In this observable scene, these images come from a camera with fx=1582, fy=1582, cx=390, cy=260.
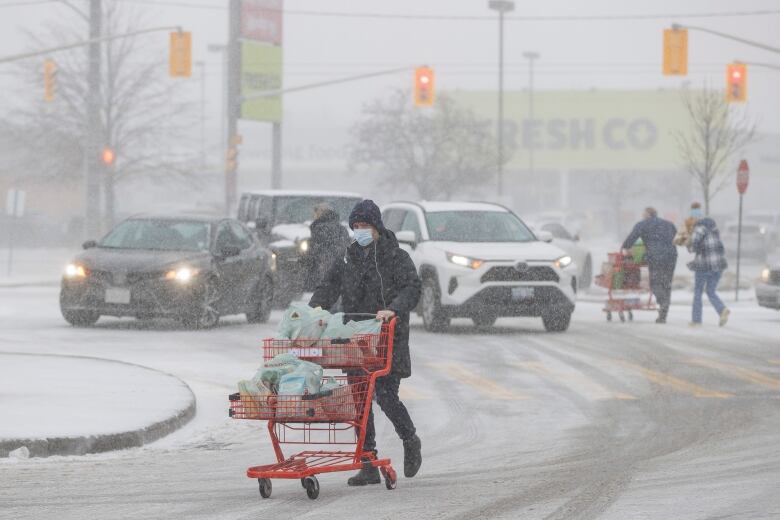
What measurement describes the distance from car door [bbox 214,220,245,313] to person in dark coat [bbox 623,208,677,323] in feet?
19.5

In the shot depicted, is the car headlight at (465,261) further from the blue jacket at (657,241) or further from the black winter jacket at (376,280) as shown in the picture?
the black winter jacket at (376,280)

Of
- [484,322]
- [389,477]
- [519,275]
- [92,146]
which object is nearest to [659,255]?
[484,322]

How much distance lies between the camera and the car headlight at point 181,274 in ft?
65.7

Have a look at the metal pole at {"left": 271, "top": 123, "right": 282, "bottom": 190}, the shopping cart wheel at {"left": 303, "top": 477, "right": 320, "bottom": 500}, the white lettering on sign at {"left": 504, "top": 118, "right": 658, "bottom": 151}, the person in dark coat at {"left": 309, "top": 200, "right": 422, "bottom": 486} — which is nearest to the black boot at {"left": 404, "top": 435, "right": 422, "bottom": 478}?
the person in dark coat at {"left": 309, "top": 200, "right": 422, "bottom": 486}

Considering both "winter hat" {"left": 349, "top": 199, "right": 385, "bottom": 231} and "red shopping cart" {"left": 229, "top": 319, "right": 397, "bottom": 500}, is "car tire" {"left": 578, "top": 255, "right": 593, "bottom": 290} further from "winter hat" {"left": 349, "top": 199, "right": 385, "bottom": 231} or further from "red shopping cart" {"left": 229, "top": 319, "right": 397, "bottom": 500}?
"red shopping cart" {"left": 229, "top": 319, "right": 397, "bottom": 500}

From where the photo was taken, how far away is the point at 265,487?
849cm

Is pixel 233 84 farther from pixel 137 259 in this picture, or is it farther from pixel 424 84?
pixel 137 259

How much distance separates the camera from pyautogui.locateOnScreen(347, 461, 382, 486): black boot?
353 inches

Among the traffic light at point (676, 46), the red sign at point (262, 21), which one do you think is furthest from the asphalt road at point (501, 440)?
the red sign at point (262, 21)

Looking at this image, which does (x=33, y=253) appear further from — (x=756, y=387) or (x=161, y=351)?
(x=756, y=387)

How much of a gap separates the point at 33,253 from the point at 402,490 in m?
44.9

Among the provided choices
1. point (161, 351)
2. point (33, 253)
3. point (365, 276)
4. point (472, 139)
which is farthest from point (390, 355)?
point (472, 139)

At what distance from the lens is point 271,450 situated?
1082cm

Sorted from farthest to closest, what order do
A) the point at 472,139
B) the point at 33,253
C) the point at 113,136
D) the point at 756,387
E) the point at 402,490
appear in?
the point at 472,139 → the point at 113,136 → the point at 33,253 → the point at 756,387 → the point at 402,490
